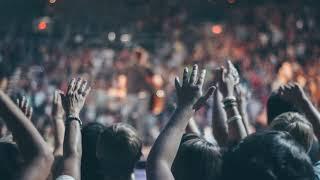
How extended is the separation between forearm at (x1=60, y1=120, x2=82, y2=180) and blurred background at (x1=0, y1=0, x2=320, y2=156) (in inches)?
307

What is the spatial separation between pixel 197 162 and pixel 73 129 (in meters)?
0.52

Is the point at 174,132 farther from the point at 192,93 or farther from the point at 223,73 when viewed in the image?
the point at 223,73

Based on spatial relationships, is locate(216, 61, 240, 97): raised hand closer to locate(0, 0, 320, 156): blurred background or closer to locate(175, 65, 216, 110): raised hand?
locate(175, 65, 216, 110): raised hand

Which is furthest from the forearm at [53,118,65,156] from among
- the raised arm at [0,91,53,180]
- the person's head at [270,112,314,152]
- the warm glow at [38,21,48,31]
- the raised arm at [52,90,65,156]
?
the warm glow at [38,21,48,31]

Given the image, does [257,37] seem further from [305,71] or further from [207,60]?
[305,71]

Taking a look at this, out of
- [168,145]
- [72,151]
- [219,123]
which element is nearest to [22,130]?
[72,151]

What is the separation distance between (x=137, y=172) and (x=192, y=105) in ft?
11.1

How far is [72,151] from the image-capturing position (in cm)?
230

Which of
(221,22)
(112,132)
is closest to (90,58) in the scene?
(221,22)

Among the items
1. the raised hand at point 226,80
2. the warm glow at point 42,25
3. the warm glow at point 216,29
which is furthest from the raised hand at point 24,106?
the warm glow at point 42,25

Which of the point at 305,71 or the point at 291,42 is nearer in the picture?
the point at 305,71

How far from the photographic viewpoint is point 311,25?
621 inches

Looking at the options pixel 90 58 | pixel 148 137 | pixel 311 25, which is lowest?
pixel 148 137

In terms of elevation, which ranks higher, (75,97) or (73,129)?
(75,97)
